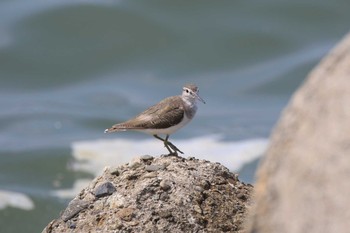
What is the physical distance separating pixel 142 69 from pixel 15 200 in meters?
6.79

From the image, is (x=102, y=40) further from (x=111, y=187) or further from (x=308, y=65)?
(x=111, y=187)

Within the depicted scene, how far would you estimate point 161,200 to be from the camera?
24.7ft

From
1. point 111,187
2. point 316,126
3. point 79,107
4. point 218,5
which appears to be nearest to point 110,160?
point 79,107

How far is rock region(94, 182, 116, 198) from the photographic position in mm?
7758

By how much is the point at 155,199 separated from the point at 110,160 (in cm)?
1511

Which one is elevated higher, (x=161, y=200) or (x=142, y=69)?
(x=142, y=69)

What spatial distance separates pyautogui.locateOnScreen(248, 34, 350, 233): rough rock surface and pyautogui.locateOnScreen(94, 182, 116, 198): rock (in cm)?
303

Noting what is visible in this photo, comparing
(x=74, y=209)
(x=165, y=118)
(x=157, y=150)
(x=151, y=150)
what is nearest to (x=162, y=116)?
(x=165, y=118)

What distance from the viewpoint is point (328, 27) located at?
28375mm

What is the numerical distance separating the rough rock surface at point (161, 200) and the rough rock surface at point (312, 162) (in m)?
2.60

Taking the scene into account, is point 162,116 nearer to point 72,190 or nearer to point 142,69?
point 72,190

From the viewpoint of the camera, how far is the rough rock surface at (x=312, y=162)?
4535 mm

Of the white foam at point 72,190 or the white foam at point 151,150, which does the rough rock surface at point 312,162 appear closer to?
the white foam at point 72,190

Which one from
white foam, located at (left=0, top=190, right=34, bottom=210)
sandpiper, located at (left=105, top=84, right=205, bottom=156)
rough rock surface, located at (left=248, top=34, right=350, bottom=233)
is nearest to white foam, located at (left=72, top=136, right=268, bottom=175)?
white foam, located at (left=0, top=190, right=34, bottom=210)
